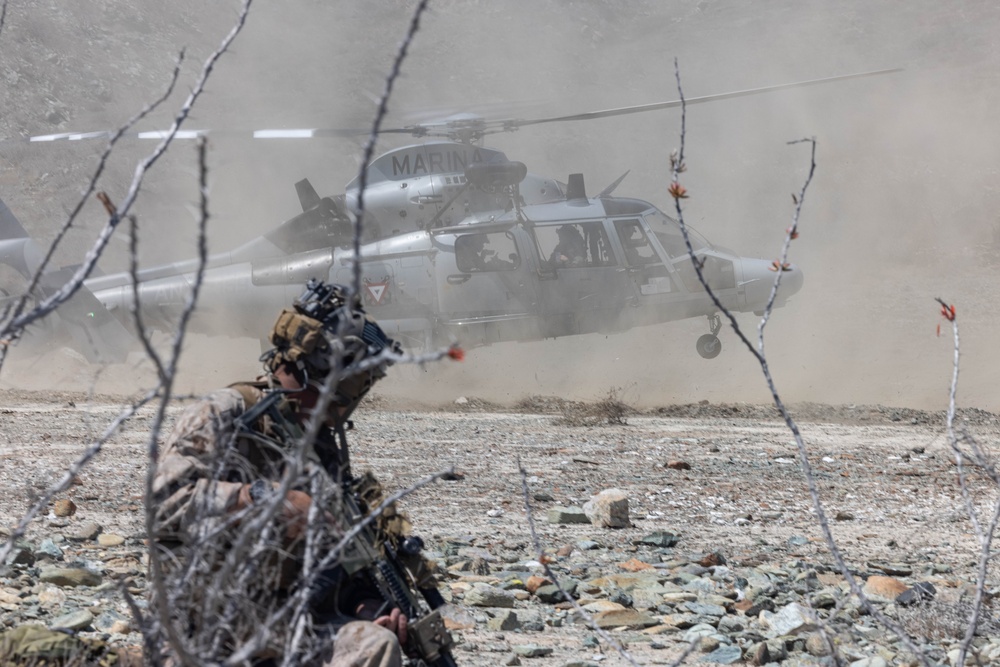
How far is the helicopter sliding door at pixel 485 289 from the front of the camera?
12.8 metres

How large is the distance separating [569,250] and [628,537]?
7352 millimetres

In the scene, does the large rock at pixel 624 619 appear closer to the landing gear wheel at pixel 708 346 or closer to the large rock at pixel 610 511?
the large rock at pixel 610 511

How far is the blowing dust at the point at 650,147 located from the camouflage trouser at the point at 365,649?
11.2 m

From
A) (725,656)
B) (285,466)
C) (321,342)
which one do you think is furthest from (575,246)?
(285,466)

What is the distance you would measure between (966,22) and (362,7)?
27400mm

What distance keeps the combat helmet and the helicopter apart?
31.7ft

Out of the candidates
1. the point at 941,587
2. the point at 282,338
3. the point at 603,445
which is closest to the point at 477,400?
the point at 603,445

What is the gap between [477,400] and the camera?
13.8 meters

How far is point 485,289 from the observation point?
12898 mm

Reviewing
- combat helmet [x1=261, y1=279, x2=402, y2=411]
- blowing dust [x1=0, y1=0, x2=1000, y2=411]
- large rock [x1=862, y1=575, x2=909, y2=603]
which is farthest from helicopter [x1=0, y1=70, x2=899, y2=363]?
combat helmet [x1=261, y1=279, x2=402, y2=411]

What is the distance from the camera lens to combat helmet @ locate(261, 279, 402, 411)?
277cm

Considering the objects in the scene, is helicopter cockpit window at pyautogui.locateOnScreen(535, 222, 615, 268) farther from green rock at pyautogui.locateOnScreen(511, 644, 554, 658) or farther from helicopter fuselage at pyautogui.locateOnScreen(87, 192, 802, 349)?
green rock at pyautogui.locateOnScreen(511, 644, 554, 658)

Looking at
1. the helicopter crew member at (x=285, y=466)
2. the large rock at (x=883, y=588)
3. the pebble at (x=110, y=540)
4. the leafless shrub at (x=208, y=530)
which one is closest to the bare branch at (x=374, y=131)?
the leafless shrub at (x=208, y=530)

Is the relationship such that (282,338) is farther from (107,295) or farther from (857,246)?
(857,246)
